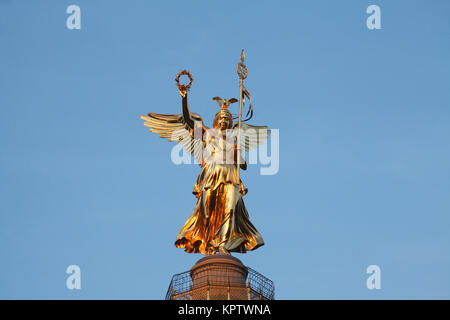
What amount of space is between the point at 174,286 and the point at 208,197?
4457 millimetres

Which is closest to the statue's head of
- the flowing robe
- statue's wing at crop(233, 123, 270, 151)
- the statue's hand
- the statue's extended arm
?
statue's wing at crop(233, 123, 270, 151)

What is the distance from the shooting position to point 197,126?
36.8 m

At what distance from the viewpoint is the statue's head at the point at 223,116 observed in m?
36.9

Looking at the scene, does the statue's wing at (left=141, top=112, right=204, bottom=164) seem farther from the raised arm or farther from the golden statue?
the raised arm

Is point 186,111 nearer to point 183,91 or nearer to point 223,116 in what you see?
point 183,91

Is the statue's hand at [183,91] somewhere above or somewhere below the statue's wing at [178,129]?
above

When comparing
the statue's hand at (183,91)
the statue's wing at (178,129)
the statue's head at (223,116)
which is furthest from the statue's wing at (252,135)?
the statue's hand at (183,91)

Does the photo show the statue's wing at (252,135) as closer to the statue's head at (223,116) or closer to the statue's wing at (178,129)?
the statue's head at (223,116)

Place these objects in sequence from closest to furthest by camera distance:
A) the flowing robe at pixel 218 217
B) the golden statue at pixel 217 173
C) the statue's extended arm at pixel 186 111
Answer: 1. the flowing robe at pixel 218 217
2. the golden statue at pixel 217 173
3. the statue's extended arm at pixel 186 111

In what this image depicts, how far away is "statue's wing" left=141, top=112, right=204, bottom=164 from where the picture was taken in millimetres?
37031

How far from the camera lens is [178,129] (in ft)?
124
